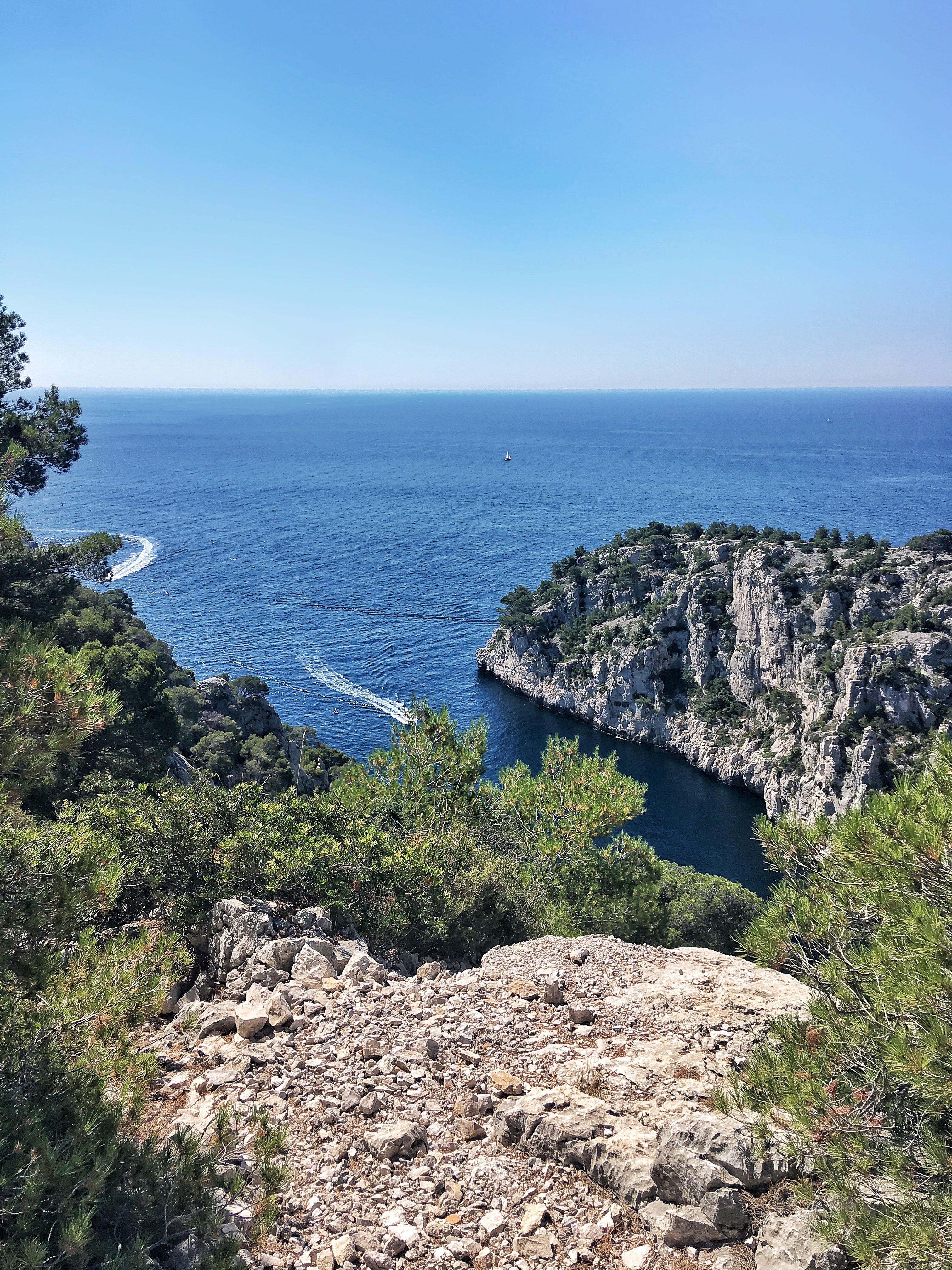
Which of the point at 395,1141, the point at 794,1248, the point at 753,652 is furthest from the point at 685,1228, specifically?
the point at 753,652

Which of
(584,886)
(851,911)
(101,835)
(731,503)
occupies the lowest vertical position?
(584,886)

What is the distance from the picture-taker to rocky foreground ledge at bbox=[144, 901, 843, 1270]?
6.98 meters

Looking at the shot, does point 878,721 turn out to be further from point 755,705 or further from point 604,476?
point 604,476

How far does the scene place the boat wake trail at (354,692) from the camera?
232ft

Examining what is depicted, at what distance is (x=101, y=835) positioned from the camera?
12.2 metres

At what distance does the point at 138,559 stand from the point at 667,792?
88619 millimetres

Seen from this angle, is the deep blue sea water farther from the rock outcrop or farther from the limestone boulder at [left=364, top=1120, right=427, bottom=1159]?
the limestone boulder at [left=364, top=1120, right=427, bottom=1159]

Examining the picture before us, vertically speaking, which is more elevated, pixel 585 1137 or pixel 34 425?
pixel 34 425

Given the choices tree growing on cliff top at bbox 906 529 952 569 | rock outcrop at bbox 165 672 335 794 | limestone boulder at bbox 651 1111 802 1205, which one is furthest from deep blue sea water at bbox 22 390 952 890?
limestone boulder at bbox 651 1111 802 1205

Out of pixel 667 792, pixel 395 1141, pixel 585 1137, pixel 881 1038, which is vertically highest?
pixel 881 1038

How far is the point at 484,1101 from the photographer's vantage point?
8914 millimetres

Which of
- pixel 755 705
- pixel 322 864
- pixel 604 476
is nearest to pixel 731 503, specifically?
pixel 604 476

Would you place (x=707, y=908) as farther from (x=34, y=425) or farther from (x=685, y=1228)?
(x=34, y=425)

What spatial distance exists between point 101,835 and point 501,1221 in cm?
885
